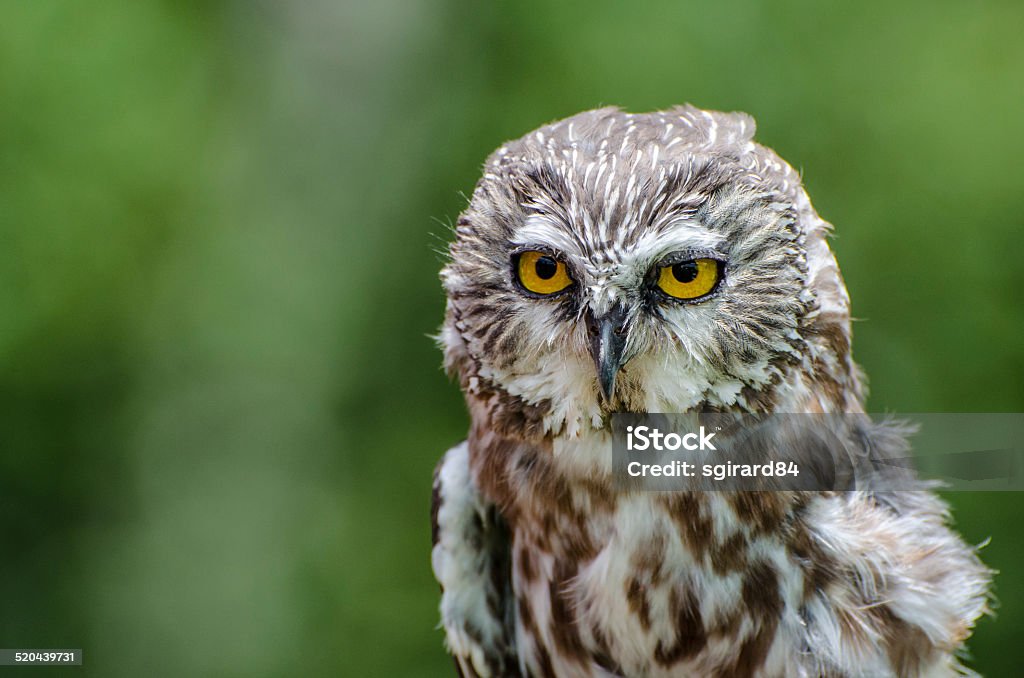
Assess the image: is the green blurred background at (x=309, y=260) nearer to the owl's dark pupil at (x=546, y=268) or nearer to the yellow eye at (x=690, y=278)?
the yellow eye at (x=690, y=278)

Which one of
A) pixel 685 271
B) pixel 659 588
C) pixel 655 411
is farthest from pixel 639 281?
pixel 659 588

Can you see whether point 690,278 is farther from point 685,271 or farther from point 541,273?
point 541,273

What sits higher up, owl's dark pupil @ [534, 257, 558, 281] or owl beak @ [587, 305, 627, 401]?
owl's dark pupil @ [534, 257, 558, 281]

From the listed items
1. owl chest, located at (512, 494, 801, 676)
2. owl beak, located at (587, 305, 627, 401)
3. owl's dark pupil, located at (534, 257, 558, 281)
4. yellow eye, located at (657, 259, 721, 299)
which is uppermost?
owl's dark pupil, located at (534, 257, 558, 281)

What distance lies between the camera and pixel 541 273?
1.58 m

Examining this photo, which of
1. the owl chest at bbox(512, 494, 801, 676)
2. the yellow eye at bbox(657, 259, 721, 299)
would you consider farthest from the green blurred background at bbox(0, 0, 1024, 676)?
the yellow eye at bbox(657, 259, 721, 299)

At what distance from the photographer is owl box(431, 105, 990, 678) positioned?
1.54 m

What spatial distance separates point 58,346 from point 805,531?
114 inches

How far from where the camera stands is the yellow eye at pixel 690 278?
1.53m

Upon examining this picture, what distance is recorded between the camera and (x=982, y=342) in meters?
3.26

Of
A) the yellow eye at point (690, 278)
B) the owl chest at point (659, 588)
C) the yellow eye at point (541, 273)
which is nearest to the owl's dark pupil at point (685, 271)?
the yellow eye at point (690, 278)

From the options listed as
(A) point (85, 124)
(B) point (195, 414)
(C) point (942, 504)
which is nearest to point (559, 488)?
(C) point (942, 504)

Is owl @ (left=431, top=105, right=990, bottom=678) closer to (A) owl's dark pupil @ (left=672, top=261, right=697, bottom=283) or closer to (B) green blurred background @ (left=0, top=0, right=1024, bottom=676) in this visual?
(A) owl's dark pupil @ (left=672, top=261, right=697, bottom=283)

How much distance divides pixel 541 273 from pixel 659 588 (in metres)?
0.62
